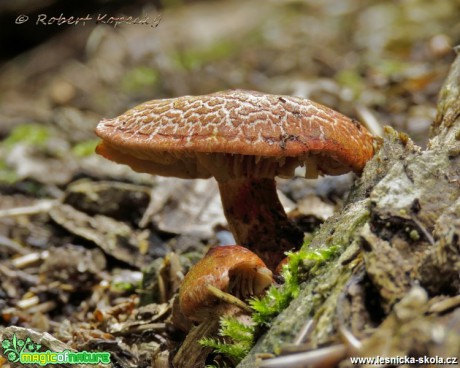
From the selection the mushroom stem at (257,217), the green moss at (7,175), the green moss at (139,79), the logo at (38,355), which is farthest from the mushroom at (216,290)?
the green moss at (139,79)

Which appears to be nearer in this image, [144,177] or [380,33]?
[144,177]

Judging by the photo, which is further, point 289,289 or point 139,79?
point 139,79

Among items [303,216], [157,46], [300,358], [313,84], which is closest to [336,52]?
[313,84]

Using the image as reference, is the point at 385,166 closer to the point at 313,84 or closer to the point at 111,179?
the point at 111,179

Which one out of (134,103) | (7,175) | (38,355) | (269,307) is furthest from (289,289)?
(134,103)

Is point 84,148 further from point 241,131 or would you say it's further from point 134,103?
point 241,131

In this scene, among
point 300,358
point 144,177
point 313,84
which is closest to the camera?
point 300,358

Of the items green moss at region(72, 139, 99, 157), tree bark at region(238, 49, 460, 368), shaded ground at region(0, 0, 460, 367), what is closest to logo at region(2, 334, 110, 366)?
shaded ground at region(0, 0, 460, 367)
